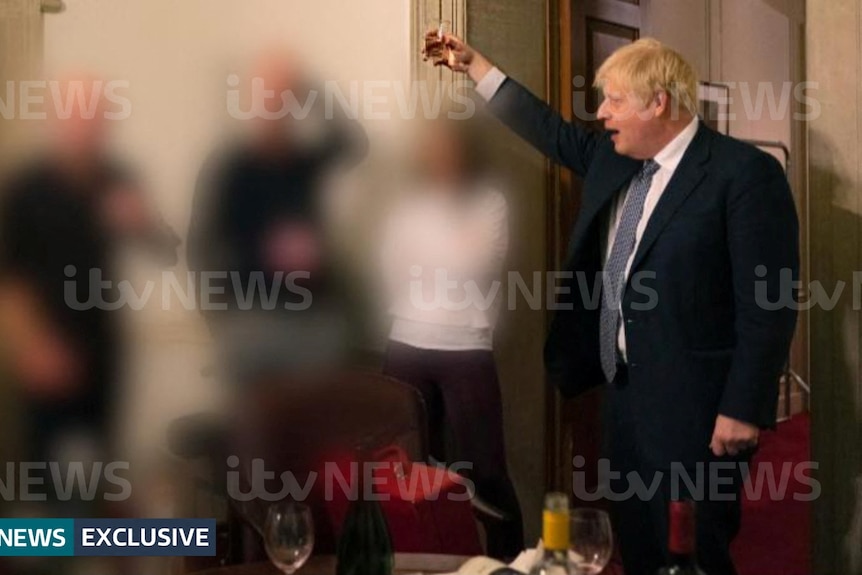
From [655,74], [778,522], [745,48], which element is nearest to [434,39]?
[655,74]

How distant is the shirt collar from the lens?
1800mm

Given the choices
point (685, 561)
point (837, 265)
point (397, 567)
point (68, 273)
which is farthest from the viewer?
point (837, 265)

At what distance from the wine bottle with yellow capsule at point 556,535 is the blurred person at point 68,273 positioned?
77cm

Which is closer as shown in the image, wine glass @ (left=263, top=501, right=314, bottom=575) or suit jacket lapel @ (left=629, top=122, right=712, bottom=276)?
wine glass @ (left=263, top=501, right=314, bottom=575)

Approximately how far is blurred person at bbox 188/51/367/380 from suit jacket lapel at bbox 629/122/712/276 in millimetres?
573

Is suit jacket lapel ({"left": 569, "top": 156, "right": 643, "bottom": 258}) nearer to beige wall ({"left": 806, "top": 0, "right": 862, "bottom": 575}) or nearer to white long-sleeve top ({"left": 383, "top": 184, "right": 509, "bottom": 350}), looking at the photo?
white long-sleeve top ({"left": 383, "top": 184, "right": 509, "bottom": 350})

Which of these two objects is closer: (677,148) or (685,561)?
(685,561)

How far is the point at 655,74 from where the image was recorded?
1807mm

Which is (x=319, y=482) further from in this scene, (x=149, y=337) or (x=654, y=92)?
(x=654, y=92)

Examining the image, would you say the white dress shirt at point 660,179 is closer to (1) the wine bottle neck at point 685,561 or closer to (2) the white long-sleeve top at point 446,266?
(2) the white long-sleeve top at point 446,266

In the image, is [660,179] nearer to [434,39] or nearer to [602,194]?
[602,194]

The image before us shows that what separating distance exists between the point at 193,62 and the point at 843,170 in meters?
1.23

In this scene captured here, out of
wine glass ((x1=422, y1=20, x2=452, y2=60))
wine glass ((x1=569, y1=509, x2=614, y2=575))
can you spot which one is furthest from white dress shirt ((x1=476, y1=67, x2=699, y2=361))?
wine glass ((x1=569, y1=509, x2=614, y2=575))

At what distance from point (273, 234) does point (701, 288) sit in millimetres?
782
